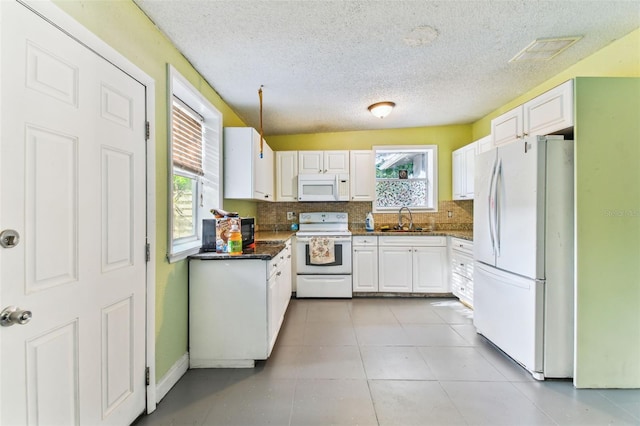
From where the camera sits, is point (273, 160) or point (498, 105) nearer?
point (498, 105)

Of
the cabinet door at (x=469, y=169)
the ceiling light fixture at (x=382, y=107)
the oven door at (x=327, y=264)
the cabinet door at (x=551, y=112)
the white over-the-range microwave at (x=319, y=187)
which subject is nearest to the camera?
the cabinet door at (x=551, y=112)

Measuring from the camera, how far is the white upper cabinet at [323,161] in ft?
13.6

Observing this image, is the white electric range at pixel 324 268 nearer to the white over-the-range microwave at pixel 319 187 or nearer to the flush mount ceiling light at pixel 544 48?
the white over-the-range microwave at pixel 319 187

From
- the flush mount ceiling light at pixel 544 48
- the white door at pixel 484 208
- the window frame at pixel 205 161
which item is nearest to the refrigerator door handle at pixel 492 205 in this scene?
the white door at pixel 484 208

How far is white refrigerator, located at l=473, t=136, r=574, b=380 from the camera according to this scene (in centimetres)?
194

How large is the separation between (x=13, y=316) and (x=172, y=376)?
125 cm

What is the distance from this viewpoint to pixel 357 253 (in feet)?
12.6

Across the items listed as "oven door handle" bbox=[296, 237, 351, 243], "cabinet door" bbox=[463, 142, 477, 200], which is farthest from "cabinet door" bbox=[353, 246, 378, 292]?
"cabinet door" bbox=[463, 142, 477, 200]

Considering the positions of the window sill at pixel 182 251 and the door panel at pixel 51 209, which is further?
the window sill at pixel 182 251

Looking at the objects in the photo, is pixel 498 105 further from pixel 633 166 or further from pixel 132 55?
pixel 132 55

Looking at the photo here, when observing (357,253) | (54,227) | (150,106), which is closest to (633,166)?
(357,253)

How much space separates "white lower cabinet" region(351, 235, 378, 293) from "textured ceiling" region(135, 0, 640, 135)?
6.05ft

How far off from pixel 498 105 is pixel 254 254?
3.48 m

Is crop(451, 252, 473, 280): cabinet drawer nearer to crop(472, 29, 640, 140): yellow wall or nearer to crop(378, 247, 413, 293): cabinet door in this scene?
crop(378, 247, 413, 293): cabinet door
